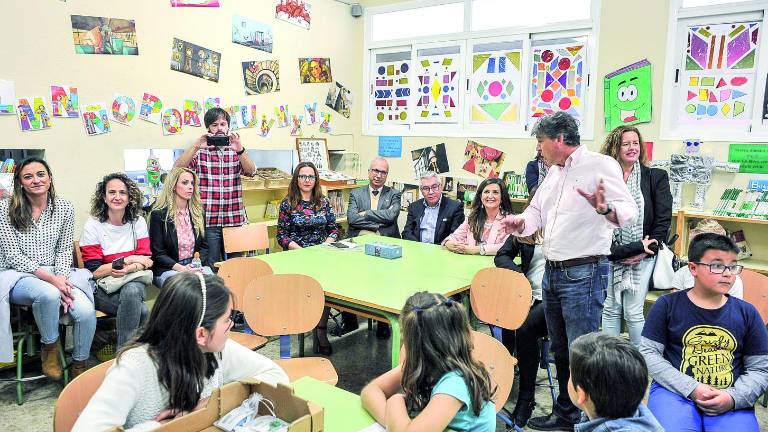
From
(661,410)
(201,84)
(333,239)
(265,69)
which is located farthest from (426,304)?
(265,69)

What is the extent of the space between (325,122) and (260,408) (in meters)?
4.90

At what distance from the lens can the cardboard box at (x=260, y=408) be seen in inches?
51.8

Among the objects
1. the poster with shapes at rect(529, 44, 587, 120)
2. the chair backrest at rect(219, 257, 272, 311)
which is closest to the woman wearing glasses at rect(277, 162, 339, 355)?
the chair backrest at rect(219, 257, 272, 311)

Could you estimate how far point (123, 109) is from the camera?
14.2ft

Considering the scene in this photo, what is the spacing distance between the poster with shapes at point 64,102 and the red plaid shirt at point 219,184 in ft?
2.91

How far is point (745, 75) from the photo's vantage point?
4262mm

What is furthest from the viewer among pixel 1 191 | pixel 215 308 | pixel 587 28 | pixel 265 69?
pixel 265 69

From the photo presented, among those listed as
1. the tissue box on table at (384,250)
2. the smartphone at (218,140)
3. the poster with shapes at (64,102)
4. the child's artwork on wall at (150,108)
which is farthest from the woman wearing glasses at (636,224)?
the poster with shapes at (64,102)

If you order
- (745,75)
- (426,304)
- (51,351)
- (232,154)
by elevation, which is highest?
(745,75)

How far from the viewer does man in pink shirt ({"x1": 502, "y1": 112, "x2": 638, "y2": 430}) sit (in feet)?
7.82

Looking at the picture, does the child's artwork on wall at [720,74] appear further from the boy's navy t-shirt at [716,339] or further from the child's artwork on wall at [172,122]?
the child's artwork on wall at [172,122]

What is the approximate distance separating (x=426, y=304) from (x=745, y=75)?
3.95m

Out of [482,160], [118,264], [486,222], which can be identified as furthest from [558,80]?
[118,264]

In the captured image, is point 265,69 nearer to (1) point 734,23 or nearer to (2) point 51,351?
(2) point 51,351
